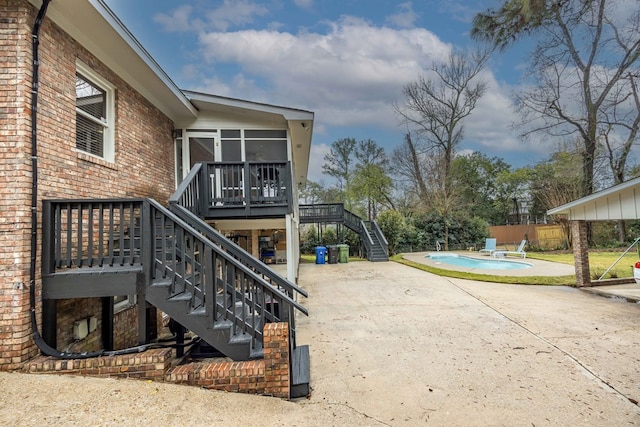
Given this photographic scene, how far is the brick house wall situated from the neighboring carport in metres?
10.3

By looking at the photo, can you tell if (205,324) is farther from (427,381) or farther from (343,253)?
(343,253)

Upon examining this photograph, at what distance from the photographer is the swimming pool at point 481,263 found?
1395 cm

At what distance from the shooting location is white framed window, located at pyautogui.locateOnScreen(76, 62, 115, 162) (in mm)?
4691

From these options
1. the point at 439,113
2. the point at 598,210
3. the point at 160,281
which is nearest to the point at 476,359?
the point at 160,281

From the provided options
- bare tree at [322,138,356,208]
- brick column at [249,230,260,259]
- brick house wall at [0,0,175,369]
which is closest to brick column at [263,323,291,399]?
brick house wall at [0,0,175,369]

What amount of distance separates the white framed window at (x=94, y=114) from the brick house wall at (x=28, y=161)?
0.16 meters

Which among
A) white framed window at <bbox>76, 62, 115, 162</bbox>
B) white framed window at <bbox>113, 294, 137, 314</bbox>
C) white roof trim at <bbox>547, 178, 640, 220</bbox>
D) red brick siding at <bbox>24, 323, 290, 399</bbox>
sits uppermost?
white framed window at <bbox>76, 62, 115, 162</bbox>

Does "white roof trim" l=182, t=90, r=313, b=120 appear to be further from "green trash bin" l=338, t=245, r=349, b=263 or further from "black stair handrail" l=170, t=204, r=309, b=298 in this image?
"green trash bin" l=338, t=245, r=349, b=263

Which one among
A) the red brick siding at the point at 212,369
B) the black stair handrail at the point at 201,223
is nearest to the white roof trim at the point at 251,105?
the black stair handrail at the point at 201,223

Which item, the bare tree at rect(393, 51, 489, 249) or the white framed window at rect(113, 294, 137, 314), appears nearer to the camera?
the white framed window at rect(113, 294, 137, 314)

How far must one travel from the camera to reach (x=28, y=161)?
355 cm

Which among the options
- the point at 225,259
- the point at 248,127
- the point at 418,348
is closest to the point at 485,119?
the point at 248,127

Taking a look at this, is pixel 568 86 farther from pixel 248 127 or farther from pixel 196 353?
pixel 196 353

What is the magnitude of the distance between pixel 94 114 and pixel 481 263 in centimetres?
1595
